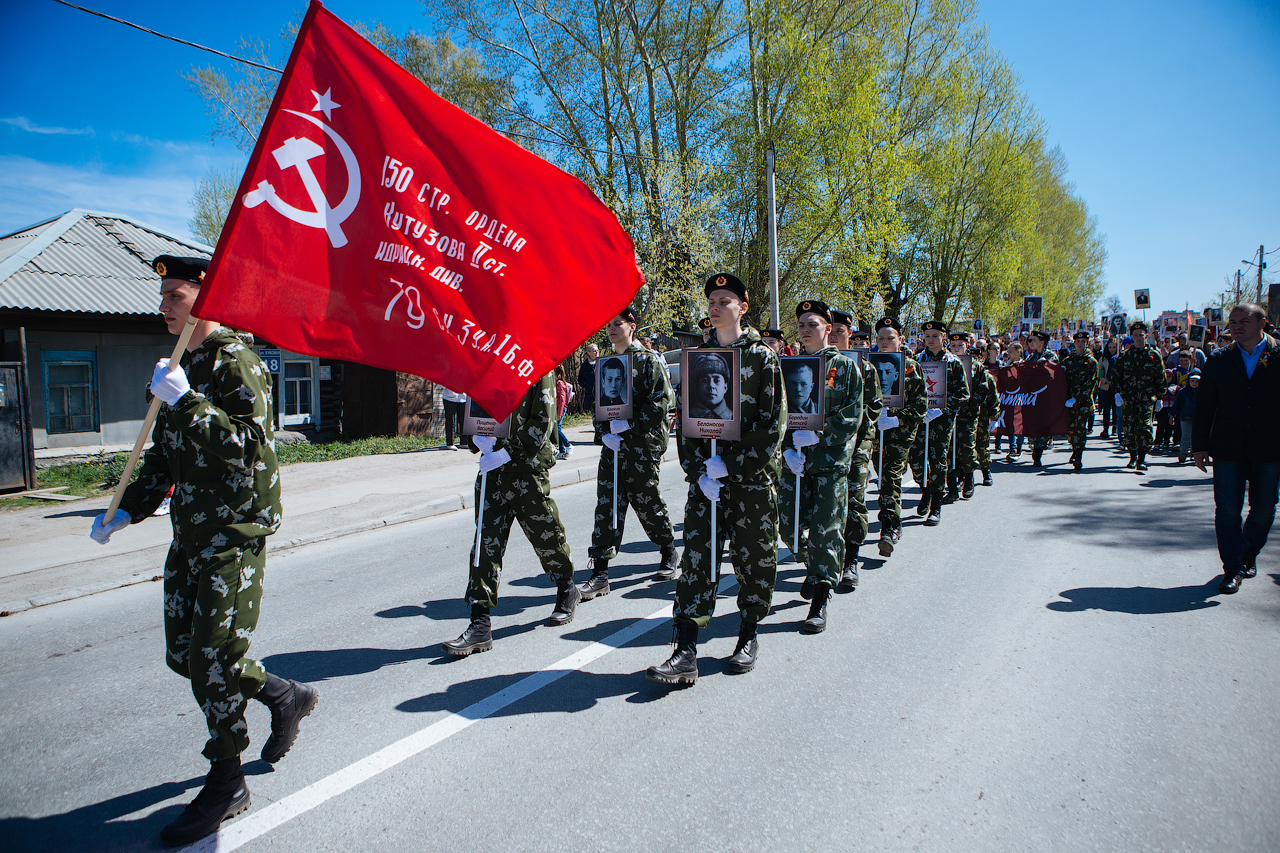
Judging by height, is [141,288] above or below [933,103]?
below

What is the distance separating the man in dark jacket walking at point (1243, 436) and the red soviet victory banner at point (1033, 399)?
6510 mm

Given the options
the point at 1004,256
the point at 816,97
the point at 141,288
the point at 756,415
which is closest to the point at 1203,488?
the point at 756,415

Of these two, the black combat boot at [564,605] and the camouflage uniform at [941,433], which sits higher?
the camouflage uniform at [941,433]

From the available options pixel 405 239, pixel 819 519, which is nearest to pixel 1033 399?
pixel 819 519

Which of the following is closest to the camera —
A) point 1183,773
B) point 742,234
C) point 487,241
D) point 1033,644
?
point 1183,773

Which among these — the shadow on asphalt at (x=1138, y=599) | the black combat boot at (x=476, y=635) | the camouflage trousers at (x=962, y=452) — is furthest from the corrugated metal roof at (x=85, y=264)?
the shadow on asphalt at (x=1138, y=599)

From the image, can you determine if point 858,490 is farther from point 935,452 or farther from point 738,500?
point 935,452

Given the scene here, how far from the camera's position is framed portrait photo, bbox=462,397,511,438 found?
4.41 metres

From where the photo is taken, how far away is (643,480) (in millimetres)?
5801

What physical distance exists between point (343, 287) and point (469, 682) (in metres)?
2.16

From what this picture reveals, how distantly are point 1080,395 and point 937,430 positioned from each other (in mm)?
5090

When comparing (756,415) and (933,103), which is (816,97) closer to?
(933,103)

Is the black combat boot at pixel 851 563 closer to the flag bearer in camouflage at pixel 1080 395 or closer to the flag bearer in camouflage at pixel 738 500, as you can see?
the flag bearer in camouflage at pixel 738 500

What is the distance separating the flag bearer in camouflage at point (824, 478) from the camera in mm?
4758
